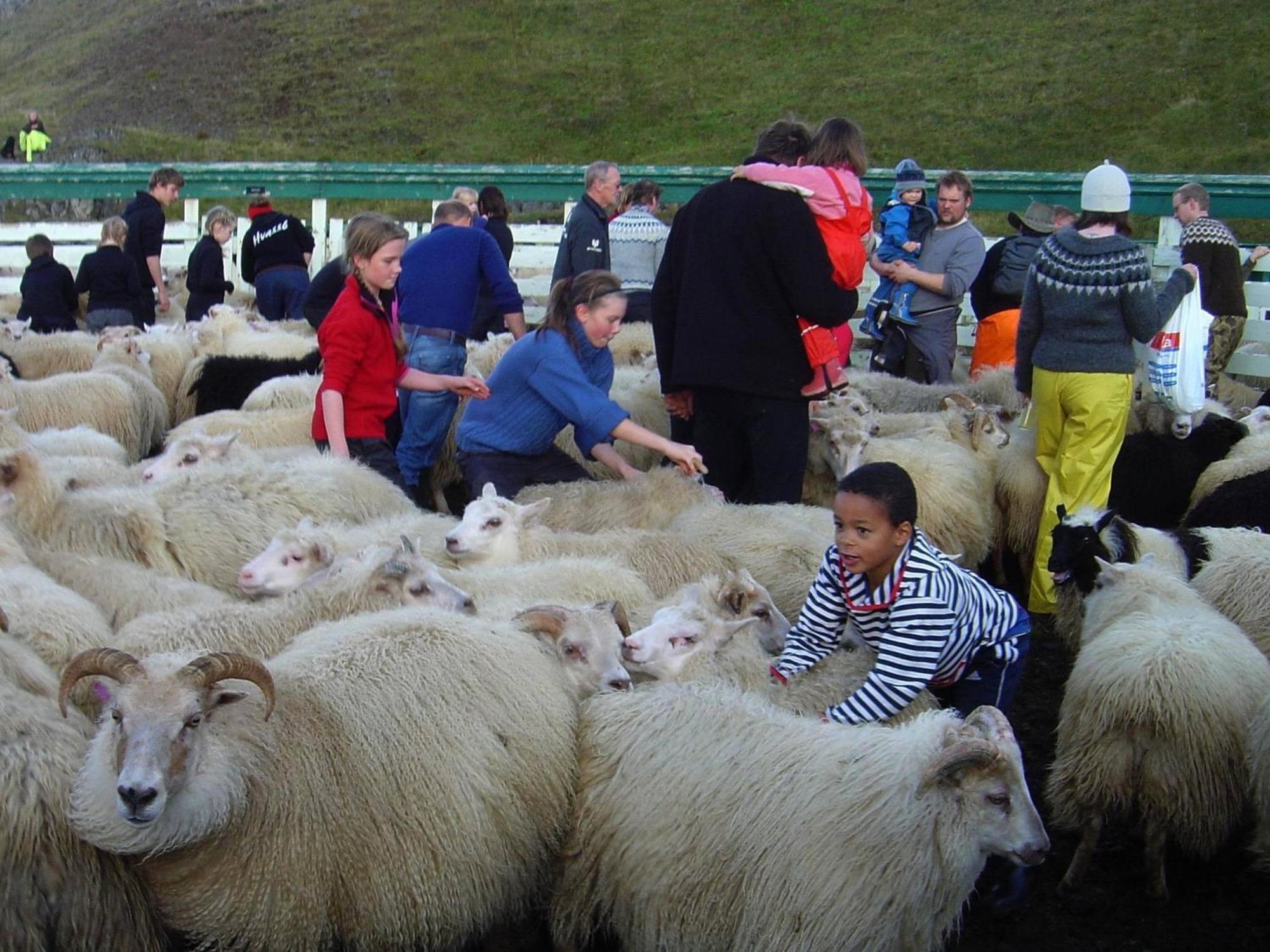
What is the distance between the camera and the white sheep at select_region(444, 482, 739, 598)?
557cm

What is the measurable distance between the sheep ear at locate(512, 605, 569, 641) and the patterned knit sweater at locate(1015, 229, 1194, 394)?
3.29 m

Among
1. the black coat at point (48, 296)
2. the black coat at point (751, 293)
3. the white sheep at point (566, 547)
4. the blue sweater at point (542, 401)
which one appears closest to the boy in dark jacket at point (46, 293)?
the black coat at point (48, 296)

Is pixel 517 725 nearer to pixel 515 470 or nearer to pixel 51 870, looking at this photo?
pixel 51 870

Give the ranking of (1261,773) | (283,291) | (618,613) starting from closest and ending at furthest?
(1261,773) < (618,613) < (283,291)

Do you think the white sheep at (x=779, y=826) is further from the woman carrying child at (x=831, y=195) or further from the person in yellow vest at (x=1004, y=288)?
the person in yellow vest at (x=1004, y=288)

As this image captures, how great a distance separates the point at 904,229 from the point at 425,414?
4.17 meters

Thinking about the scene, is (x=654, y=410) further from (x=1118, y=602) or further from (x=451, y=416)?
(x=1118, y=602)

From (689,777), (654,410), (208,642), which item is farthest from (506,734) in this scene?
(654,410)

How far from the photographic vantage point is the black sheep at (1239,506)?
6680 mm

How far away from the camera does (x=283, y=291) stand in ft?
39.6

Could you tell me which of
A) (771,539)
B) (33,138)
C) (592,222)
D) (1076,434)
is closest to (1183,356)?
(1076,434)

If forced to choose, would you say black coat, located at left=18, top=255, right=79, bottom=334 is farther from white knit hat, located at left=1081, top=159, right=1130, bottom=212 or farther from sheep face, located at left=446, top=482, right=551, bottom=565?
white knit hat, located at left=1081, top=159, right=1130, bottom=212

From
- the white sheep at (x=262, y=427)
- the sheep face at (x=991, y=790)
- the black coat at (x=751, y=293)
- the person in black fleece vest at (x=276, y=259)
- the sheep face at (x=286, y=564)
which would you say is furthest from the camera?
the person in black fleece vest at (x=276, y=259)

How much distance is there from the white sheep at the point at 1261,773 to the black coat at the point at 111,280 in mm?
10282
